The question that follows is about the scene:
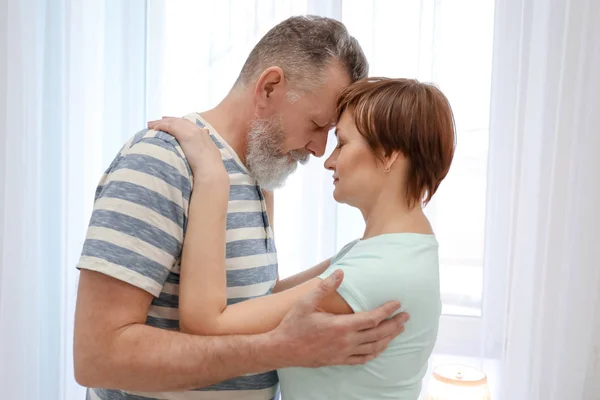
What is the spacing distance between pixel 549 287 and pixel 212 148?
4.69 ft

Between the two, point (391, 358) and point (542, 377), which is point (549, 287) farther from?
point (391, 358)

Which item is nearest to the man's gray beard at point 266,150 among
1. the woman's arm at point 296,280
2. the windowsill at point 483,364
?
the woman's arm at point 296,280

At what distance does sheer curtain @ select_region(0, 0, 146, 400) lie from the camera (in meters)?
2.41

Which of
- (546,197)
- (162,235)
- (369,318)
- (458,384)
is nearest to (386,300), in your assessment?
(369,318)

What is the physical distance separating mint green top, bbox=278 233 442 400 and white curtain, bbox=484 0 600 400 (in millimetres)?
1027

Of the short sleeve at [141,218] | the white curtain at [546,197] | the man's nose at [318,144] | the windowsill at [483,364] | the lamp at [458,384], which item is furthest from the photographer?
the windowsill at [483,364]

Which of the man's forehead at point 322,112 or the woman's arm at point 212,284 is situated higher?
the man's forehead at point 322,112

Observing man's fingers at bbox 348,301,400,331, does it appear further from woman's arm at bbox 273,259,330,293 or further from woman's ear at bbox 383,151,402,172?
woman's arm at bbox 273,259,330,293

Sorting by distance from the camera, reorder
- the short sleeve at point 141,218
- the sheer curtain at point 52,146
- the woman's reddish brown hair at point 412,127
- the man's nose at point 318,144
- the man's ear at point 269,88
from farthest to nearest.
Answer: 1. the sheer curtain at point 52,146
2. the man's nose at point 318,144
3. the man's ear at point 269,88
4. the woman's reddish brown hair at point 412,127
5. the short sleeve at point 141,218

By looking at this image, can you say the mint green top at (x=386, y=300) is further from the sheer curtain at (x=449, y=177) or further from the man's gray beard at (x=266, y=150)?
the sheer curtain at (x=449, y=177)

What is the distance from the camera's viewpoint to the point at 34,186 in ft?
8.11

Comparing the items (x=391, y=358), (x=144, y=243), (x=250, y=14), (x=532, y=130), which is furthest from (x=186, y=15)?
(x=391, y=358)

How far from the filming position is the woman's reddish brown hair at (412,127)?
123 cm

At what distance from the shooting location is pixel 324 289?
3.64ft
